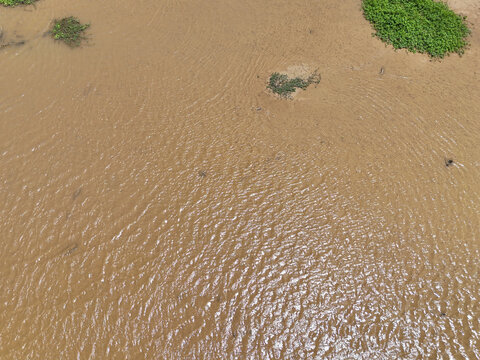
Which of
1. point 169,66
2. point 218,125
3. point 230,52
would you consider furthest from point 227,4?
point 218,125

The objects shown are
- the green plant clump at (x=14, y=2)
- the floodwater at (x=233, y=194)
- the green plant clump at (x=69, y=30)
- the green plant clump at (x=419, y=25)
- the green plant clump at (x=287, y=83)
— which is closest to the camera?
the floodwater at (x=233, y=194)

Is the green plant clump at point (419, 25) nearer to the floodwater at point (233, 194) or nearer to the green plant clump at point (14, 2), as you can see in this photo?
the floodwater at point (233, 194)

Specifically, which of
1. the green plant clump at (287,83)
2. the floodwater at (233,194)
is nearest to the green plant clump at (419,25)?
the floodwater at (233,194)

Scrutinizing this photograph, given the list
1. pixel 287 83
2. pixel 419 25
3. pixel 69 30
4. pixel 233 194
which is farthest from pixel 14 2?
pixel 419 25

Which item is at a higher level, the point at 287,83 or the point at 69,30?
the point at 287,83

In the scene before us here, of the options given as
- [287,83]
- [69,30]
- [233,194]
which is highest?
[287,83]

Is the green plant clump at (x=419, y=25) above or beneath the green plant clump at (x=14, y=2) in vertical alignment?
above

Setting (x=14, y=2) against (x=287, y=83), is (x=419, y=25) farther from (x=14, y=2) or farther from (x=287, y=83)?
(x=14, y=2)

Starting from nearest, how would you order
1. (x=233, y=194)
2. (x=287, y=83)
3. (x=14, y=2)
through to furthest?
1. (x=233, y=194)
2. (x=287, y=83)
3. (x=14, y=2)

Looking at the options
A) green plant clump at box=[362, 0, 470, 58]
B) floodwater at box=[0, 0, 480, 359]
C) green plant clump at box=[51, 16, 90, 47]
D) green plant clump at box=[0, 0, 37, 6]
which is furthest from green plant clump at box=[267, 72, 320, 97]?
green plant clump at box=[0, 0, 37, 6]
